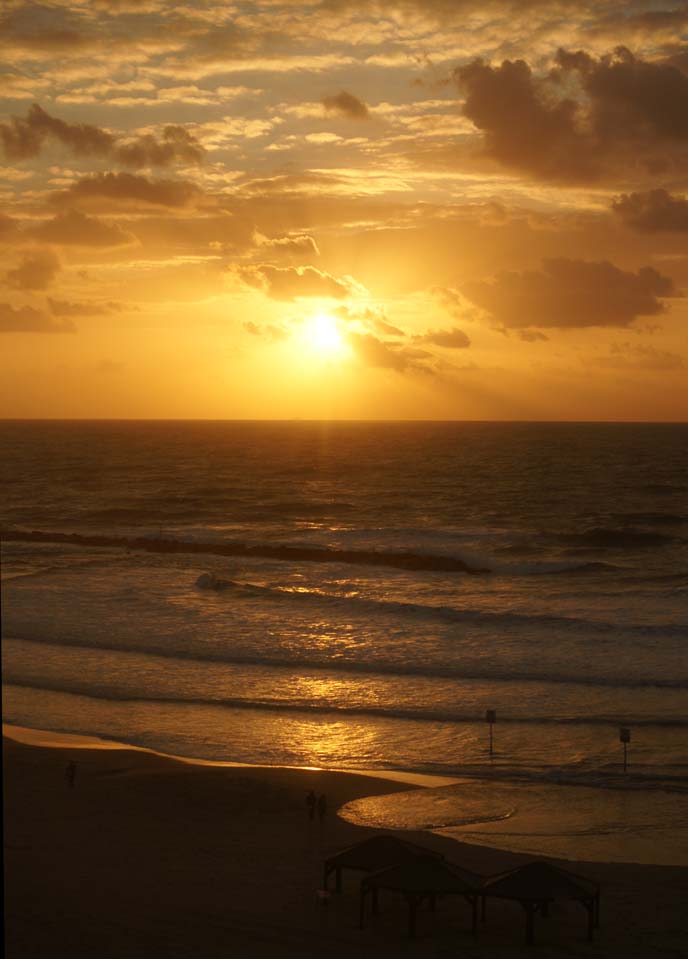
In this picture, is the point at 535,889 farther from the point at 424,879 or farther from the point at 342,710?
the point at 342,710

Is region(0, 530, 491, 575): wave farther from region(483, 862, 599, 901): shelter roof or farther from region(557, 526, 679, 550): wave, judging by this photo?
region(483, 862, 599, 901): shelter roof

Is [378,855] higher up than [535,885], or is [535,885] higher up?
[378,855]

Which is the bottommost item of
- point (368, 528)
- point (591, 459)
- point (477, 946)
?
point (477, 946)

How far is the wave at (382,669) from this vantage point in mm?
31359

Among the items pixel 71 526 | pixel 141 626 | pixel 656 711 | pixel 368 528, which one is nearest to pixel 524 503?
pixel 368 528

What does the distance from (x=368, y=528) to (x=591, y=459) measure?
90.8 metres

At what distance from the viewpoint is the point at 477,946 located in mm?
14781

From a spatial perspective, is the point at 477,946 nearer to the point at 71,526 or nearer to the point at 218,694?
the point at 218,694

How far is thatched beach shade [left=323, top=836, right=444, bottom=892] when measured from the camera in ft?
51.0

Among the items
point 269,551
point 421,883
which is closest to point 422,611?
point 269,551

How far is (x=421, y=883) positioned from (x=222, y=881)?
4054 millimetres

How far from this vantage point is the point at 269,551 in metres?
65.2

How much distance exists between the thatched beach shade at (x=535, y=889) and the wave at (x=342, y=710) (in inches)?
487

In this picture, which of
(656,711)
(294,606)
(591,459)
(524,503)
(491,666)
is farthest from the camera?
(591,459)
